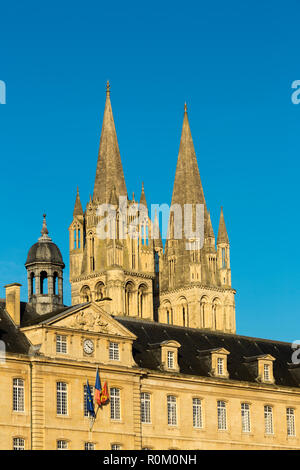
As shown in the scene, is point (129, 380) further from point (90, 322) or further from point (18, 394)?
point (18, 394)

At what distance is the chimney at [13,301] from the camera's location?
93.1 m

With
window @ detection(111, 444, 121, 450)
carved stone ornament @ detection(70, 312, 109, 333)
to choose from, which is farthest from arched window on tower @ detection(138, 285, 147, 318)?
window @ detection(111, 444, 121, 450)

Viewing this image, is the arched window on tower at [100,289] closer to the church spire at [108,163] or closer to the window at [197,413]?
the church spire at [108,163]

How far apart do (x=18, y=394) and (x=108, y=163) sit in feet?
317

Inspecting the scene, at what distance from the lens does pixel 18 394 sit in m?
88.8

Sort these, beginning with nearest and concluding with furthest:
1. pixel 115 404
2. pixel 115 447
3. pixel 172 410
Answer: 1. pixel 115 447
2. pixel 115 404
3. pixel 172 410

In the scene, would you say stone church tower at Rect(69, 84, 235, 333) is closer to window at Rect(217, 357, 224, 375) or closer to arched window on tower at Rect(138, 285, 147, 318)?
arched window on tower at Rect(138, 285, 147, 318)

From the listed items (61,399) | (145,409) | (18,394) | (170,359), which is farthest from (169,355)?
(18,394)

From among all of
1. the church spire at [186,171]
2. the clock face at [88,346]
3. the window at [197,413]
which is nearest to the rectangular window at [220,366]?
the window at [197,413]

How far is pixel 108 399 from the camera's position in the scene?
9306cm

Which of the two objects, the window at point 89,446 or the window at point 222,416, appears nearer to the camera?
the window at point 89,446

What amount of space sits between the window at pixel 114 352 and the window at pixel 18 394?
318 inches
